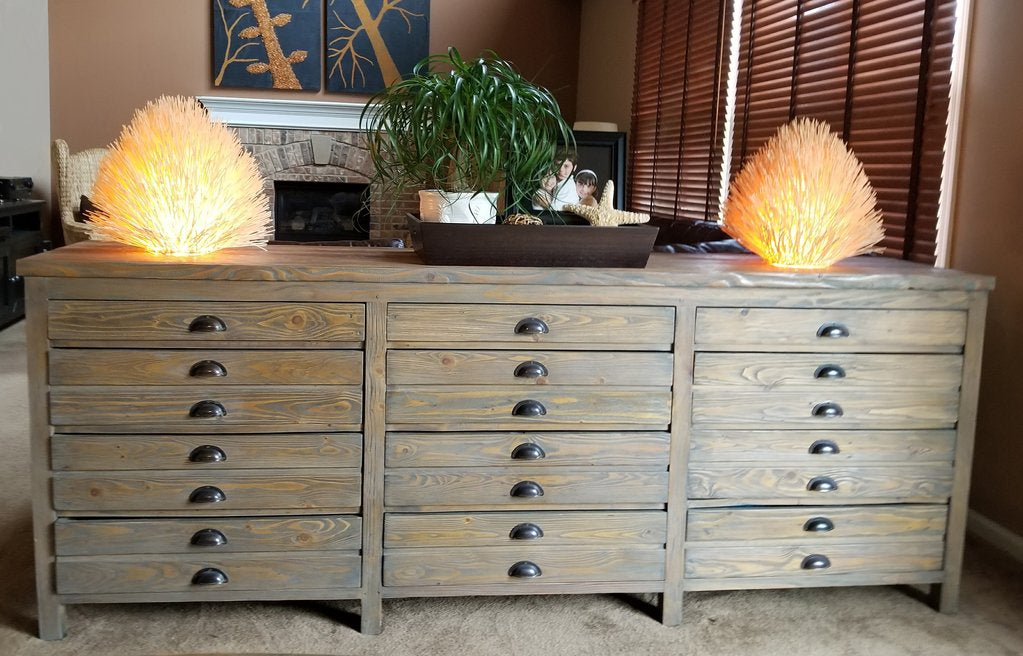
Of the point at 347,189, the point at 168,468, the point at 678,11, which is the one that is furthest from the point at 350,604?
the point at 347,189

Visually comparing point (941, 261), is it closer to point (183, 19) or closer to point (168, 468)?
point (168, 468)

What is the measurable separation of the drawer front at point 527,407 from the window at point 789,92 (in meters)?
1.31

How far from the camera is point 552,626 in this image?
2252 millimetres

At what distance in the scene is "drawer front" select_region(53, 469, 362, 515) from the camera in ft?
6.77

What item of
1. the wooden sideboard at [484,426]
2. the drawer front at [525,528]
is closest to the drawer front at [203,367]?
the wooden sideboard at [484,426]

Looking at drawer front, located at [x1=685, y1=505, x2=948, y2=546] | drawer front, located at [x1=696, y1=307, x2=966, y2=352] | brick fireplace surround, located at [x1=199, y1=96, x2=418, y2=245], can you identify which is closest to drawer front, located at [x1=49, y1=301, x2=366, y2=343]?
drawer front, located at [x1=696, y1=307, x2=966, y2=352]

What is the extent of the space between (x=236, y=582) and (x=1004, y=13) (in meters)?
2.53

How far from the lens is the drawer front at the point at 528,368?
2.12 meters

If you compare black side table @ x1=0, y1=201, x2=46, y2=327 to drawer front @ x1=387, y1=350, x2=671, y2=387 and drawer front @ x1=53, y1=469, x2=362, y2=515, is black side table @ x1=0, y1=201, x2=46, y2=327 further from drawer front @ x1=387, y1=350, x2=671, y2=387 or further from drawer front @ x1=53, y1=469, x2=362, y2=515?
drawer front @ x1=387, y1=350, x2=671, y2=387

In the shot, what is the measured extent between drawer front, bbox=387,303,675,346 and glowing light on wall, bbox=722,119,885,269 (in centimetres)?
38

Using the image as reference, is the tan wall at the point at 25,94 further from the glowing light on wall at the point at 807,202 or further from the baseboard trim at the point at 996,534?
the baseboard trim at the point at 996,534

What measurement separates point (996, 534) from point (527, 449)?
4.88 feet

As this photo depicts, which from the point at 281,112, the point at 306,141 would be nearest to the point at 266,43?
the point at 281,112

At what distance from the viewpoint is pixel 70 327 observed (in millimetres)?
1996
